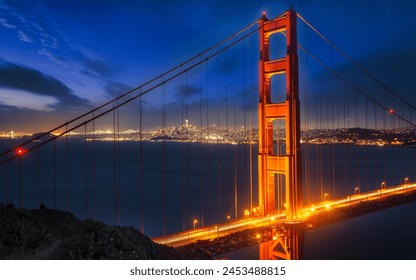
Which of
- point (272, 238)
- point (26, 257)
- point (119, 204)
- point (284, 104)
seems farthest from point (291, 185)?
point (119, 204)

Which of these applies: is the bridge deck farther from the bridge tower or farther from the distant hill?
the distant hill

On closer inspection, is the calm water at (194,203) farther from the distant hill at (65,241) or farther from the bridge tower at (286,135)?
the distant hill at (65,241)

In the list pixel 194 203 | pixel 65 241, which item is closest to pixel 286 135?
pixel 65 241

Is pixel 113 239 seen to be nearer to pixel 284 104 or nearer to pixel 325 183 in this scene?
pixel 284 104

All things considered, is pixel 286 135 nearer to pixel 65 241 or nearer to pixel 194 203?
pixel 65 241
